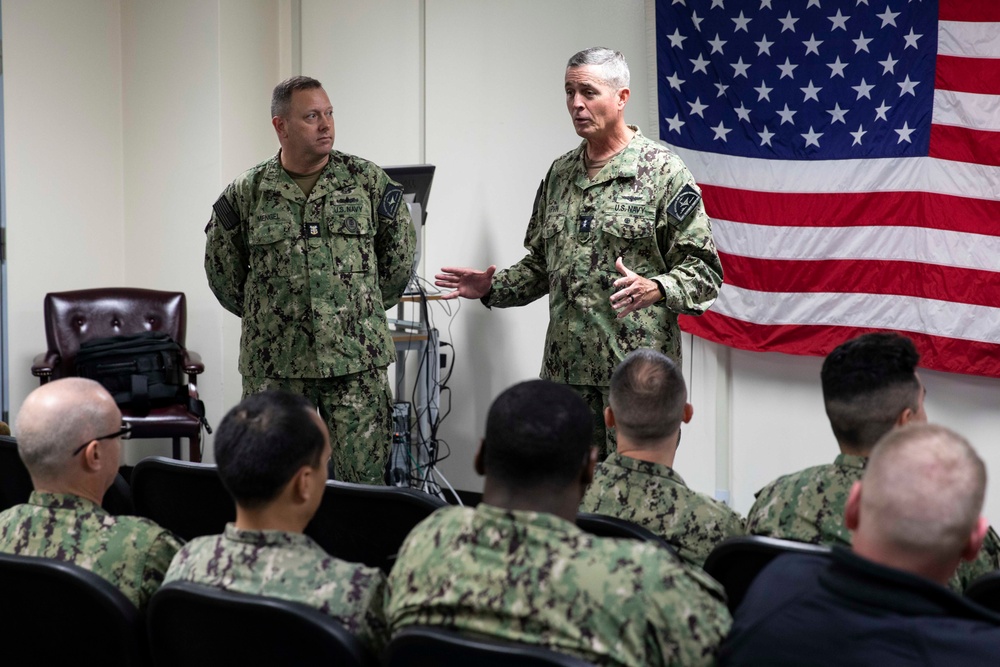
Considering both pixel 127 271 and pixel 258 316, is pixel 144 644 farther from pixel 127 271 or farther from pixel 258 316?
pixel 127 271

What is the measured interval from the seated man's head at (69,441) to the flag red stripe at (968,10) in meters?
3.42

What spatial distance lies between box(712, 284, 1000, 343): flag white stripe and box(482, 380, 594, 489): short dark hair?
116 inches

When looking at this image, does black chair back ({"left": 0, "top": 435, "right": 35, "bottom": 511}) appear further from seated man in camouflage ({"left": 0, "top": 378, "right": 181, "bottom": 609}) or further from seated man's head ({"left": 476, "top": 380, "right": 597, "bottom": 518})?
seated man's head ({"left": 476, "top": 380, "right": 597, "bottom": 518})

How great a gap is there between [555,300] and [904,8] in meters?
1.95

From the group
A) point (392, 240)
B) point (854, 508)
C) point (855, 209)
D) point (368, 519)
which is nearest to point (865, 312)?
point (855, 209)

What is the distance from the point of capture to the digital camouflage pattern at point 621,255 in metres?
3.28

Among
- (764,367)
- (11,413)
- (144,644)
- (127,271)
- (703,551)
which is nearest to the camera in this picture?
(144,644)

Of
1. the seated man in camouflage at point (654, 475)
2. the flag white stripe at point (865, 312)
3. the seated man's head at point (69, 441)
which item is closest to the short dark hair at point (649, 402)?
the seated man in camouflage at point (654, 475)

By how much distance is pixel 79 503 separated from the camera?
2064 millimetres

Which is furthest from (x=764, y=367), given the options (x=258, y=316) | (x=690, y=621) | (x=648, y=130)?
(x=690, y=621)

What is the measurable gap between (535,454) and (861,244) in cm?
314

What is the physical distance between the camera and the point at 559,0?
507 cm

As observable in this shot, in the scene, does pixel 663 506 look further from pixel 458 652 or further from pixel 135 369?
pixel 135 369

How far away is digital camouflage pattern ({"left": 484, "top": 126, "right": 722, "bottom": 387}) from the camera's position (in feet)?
10.8
